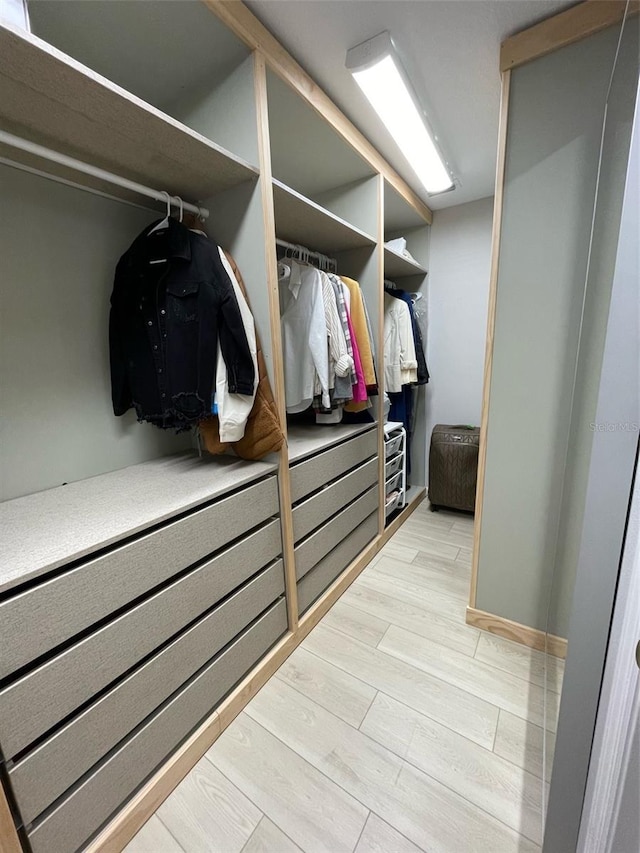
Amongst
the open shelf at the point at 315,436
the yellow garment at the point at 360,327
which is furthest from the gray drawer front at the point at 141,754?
the yellow garment at the point at 360,327

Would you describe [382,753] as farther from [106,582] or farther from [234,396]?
[234,396]

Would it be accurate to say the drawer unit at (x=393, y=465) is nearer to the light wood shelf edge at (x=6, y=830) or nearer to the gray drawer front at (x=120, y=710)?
the gray drawer front at (x=120, y=710)

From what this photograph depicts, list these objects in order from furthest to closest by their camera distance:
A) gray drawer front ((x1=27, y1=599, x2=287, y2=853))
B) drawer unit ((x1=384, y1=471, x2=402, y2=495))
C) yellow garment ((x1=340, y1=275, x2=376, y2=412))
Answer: drawer unit ((x1=384, y1=471, x2=402, y2=495)), yellow garment ((x1=340, y1=275, x2=376, y2=412)), gray drawer front ((x1=27, y1=599, x2=287, y2=853))

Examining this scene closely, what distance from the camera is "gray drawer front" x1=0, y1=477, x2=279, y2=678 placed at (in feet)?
2.39

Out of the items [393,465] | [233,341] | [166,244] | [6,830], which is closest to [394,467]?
[393,465]

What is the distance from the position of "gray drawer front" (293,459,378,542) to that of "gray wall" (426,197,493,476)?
119 cm

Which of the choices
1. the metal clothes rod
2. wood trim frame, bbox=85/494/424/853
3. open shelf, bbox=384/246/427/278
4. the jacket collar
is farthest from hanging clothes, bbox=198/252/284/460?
open shelf, bbox=384/246/427/278

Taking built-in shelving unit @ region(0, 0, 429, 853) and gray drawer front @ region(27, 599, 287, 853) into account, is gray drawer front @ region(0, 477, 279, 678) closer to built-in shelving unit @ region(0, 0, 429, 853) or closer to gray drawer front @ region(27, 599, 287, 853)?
built-in shelving unit @ region(0, 0, 429, 853)

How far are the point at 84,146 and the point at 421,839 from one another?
7.24ft

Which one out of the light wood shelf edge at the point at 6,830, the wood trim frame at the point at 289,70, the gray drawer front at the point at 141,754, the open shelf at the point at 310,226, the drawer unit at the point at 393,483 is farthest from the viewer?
the drawer unit at the point at 393,483

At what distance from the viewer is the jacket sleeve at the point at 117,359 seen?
4.23 ft

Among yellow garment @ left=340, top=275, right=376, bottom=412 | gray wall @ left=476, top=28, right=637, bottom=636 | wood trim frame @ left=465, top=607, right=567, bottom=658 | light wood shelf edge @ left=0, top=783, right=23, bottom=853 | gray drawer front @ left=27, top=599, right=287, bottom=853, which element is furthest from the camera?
yellow garment @ left=340, top=275, right=376, bottom=412

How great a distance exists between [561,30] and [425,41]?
17.6 inches

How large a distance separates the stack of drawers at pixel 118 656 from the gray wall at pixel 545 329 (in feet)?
3.56
